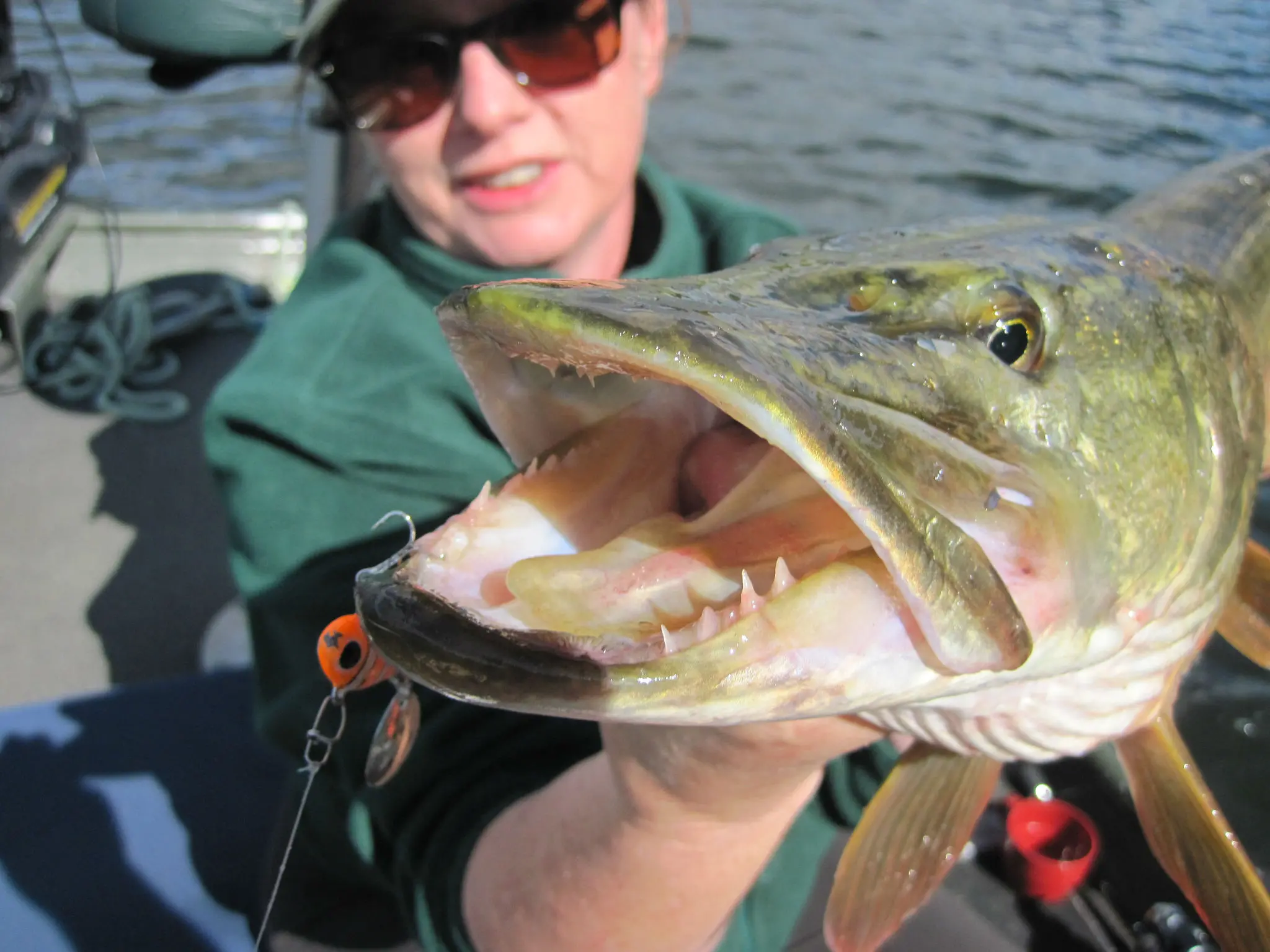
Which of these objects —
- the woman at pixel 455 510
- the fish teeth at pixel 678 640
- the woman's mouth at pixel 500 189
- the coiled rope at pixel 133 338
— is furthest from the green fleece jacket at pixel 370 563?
the coiled rope at pixel 133 338

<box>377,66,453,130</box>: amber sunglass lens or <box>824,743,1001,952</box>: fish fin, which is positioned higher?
<box>377,66,453,130</box>: amber sunglass lens

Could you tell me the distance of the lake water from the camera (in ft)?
21.6

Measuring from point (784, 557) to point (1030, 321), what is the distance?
13.3 inches

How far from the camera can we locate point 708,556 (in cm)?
79

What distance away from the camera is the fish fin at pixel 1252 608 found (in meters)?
1.21

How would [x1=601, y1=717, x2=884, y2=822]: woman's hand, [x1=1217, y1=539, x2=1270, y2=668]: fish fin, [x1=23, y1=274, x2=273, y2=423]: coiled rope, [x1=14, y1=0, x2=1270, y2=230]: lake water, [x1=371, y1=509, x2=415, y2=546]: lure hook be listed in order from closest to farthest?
[x1=371, y1=509, x2=415, y2=546]: lure hook
[x1=601, y1=717, x2=884, y2=822]: woman's hand
[x1=1217, y1=539, x2=1270, y2=668]: fish fin
[x1=23, y1=274, x2=273, y2=423]: coiled rope
[x1=14, y1=0, x2=1270, y2=230]: lake water

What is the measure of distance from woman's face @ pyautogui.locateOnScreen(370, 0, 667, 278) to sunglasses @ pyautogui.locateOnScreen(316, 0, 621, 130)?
0.05 feet

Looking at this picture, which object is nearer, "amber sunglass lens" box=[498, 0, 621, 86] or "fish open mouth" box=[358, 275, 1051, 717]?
"fish open mouth" box=[358, 275, 1051, 717]

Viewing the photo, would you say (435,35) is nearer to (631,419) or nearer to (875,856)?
(631,419)

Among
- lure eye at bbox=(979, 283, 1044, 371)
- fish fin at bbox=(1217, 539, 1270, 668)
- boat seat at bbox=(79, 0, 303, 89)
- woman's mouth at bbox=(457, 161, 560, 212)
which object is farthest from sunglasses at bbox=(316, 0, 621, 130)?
fish fin at bbox=(1217, 539, 1270, 668)

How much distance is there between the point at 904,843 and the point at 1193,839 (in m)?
0.35

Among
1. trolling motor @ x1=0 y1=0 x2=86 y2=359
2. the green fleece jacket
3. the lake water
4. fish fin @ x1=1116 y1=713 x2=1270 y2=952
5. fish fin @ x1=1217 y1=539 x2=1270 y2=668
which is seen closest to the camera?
fish fin @ x1=1116 y1=713 x2=1270 y2=952

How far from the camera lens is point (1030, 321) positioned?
0.88 meters

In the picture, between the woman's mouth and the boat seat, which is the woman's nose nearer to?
the woman's mouth
